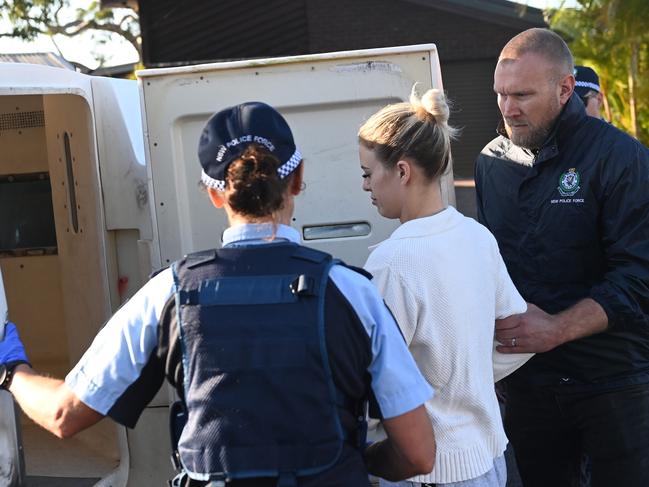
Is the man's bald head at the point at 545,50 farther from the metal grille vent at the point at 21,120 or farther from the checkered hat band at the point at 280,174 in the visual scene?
Answer: the metal grille vent at the point at 21,120

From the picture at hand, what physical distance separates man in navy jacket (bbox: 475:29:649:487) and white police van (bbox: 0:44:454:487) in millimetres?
351

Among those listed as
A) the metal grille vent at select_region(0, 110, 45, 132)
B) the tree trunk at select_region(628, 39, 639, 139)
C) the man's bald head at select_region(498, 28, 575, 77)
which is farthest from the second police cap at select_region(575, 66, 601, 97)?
the tree trunk at select_region(628, 39, 639, 139)

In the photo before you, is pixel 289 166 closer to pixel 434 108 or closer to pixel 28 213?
pixel 434 108

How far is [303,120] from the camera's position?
11.7ft

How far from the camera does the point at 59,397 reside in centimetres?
211

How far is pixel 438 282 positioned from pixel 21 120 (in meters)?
3.55

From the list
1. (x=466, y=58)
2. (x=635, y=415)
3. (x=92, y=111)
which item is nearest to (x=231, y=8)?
(x=466, y=58)

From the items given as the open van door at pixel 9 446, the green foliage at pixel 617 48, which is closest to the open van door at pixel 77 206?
the open van door at pixel 9 446

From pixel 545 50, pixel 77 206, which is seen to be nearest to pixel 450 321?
pixel 545 50

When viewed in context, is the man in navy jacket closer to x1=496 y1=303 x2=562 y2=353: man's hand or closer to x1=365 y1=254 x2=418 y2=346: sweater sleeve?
x1=496 y1=303 x2=562 y2=353: man's hand

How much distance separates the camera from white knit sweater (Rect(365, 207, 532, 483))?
2.45 metres

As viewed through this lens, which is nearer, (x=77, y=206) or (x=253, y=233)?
(x=253, y=233)

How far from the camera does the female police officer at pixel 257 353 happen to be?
1.96 metres

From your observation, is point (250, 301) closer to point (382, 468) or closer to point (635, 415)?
point (382, 468)
